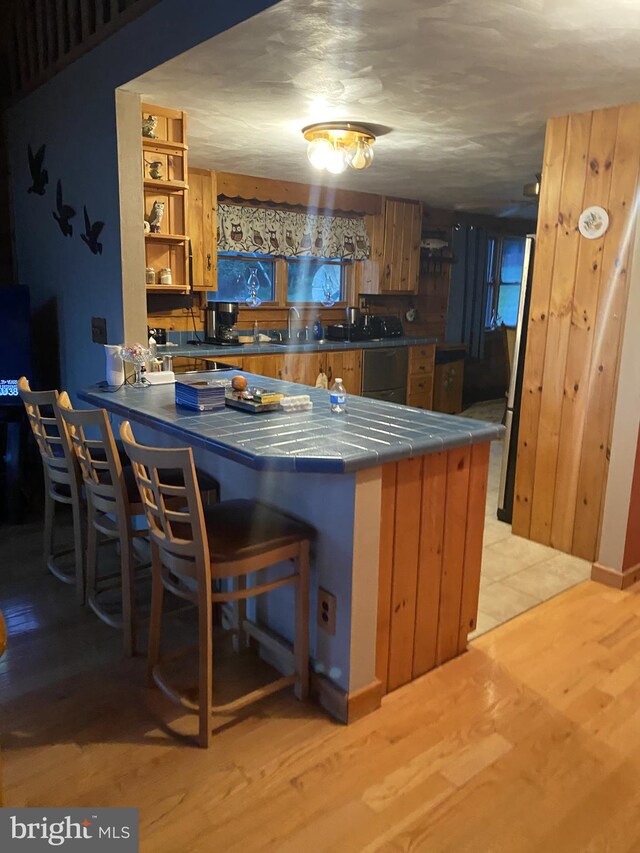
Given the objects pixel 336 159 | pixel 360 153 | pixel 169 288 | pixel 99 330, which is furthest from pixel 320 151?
pixel 99 330

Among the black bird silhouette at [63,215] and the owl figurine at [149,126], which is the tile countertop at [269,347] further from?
the owl figurine at [149,126]

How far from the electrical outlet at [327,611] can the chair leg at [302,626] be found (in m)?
0.05

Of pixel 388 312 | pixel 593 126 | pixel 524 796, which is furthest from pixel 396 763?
pixel 388 312

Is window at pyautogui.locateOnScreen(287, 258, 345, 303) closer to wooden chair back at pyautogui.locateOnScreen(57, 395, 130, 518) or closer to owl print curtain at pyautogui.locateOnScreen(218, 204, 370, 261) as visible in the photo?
owl print curtain at pyautogui.locateOnScreen(218, 204, 370, 261)

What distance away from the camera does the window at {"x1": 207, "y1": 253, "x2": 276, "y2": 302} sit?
539 centimetres

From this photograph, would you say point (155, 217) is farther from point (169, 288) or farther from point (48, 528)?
point (48, 528)

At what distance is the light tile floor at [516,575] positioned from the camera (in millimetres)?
2764

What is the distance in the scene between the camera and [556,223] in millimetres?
3205

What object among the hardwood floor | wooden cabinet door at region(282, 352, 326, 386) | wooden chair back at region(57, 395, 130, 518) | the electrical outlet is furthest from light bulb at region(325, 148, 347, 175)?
the hardwood floor

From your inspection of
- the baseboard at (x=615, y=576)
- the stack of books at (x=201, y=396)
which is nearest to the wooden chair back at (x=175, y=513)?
the stack of books at (x=201, y=396)

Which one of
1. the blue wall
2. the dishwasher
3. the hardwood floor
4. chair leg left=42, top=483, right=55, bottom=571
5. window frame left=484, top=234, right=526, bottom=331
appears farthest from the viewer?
window frame left=484, top=234, right=526, bottom=331

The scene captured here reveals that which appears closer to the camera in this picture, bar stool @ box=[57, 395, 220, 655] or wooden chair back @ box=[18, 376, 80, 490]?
bar stool @ box=[57, 395, 220, 655]

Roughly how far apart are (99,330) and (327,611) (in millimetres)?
2015

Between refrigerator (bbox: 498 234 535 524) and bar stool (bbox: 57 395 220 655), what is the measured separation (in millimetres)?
1952
